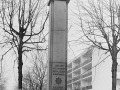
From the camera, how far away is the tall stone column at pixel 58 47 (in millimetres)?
11656

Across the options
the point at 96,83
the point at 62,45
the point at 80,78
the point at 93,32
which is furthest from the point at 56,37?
the point at 80,78

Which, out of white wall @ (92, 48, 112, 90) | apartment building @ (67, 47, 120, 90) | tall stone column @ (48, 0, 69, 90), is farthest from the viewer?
apartment building @ (67, 47, 120, 90)

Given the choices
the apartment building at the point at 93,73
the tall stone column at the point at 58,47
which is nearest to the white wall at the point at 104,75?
the apartment building at the point at 93,73

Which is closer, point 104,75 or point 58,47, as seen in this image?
point 58,47

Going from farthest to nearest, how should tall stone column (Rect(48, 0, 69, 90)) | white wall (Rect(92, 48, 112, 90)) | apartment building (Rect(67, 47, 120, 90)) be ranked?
1. apartment building (Rect(67, 47, 120, 90))
2. white wall (Rect(92, 48, 112, 90))
3. tall stone column (Rect(48, 0, 69, 90))

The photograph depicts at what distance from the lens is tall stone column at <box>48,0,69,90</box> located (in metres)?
11.7

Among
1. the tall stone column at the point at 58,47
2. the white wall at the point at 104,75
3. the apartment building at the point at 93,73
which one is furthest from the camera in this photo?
the apartment building at the point at 93,73

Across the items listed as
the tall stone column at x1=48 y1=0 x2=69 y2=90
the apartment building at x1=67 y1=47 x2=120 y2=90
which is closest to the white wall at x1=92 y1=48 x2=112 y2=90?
the apartment building at x1=67 y1=47 x2=120 y2=90

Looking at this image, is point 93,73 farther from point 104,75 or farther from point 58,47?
point 58,47

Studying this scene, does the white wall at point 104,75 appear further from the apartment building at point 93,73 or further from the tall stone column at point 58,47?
the tall stone column at point 58,47

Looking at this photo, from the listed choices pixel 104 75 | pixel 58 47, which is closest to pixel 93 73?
pixel 104 75

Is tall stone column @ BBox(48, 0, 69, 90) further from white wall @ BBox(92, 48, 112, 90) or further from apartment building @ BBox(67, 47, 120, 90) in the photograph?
white wall @ BBox(92, 48, 112, 90)

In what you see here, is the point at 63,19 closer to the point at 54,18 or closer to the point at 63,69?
the point at 54,18

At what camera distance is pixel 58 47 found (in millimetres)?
11859
